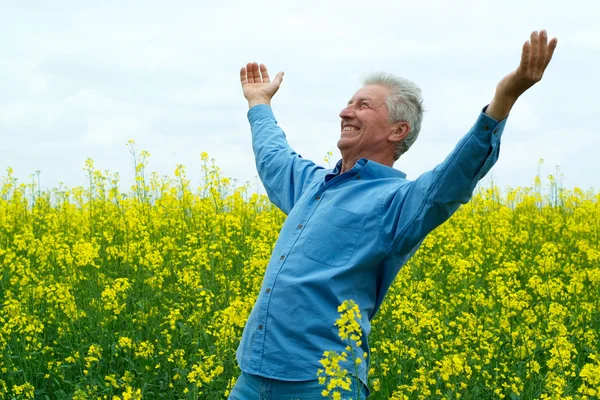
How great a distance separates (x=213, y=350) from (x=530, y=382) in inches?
72.3

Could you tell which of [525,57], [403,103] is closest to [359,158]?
[403,103]

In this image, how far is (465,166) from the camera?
7.54ft

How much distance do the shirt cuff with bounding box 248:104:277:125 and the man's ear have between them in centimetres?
102

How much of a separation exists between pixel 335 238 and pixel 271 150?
1.01 m

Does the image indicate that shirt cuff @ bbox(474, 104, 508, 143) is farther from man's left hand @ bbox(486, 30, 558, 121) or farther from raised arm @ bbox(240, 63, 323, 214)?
raised arm @ bbox(240, 63, 323, 214)

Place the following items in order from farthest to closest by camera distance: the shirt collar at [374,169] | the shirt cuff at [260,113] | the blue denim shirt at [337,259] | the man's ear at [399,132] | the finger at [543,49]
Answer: the shirt cuff at [260,113] → the man's ear at [399,132] → the shirt collar at [374,169] → the blue denim shirt at [337,259] → the finger at [543,49]

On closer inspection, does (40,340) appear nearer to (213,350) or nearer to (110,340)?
(110,340)

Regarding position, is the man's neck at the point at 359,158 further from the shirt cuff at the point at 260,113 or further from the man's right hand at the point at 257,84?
the man's right hand at the point at 257,84

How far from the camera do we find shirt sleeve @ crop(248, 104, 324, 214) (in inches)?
130

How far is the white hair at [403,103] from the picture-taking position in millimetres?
2910

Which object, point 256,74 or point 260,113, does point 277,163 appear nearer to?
point 260,113

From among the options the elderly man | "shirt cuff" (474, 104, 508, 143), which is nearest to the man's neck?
the elderly man

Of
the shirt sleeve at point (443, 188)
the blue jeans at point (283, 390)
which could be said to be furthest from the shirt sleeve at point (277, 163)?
the blue jeans at point (283, 390)

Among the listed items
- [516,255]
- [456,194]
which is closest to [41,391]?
[456,194]
